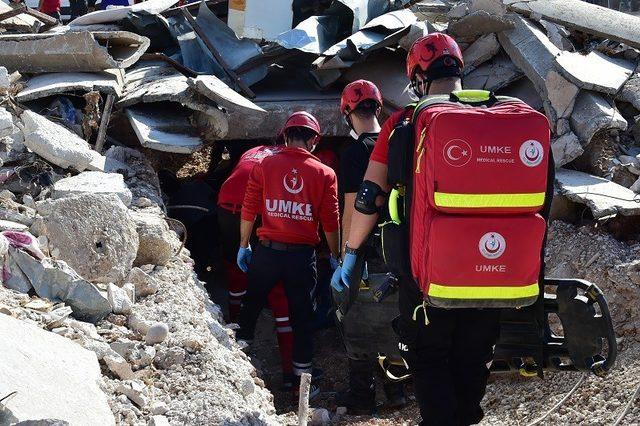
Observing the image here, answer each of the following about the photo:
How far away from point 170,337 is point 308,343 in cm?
190

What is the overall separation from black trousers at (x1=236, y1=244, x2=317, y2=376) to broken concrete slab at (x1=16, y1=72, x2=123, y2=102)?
208 cm

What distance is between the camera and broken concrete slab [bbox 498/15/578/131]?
23.7ft

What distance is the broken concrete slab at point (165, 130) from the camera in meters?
7.43

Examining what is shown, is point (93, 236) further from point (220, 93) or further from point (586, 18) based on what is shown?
point (586, 18)

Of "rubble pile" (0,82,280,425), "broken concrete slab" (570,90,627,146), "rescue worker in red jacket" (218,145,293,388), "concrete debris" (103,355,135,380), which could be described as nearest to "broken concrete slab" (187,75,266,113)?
"rescue worker in red jacket" (218,145,293,388)

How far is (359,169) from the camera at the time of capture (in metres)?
5.23

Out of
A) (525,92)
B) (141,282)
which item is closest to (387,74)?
(525,92)

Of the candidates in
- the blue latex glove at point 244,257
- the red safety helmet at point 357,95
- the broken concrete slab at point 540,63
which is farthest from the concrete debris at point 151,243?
the broken concrete slab at point 540,63

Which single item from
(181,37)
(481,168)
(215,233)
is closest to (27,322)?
(481,168)

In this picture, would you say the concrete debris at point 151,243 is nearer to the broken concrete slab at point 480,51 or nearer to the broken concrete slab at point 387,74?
the broken concrete slab at point 387,74

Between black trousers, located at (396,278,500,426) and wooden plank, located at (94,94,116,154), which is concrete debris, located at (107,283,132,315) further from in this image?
wooden plank, located at (94,94,116,154)

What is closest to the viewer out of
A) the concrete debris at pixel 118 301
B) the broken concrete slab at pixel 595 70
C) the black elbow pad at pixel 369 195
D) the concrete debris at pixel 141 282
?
the black elbow pad at pixel 369 195

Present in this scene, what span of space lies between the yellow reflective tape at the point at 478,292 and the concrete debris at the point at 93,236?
2102mm

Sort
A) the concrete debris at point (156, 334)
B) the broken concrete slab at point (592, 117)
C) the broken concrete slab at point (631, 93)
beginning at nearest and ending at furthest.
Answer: the concrete debris at point (156, 334) → the broken concrete slab at point (592, 117) → the broken concrete slab at point (631, 93)
